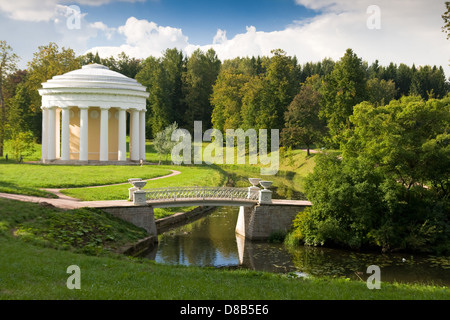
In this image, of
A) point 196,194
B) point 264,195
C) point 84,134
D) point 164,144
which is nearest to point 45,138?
point 84,134

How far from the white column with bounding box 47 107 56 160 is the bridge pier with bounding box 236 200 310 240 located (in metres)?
29.3

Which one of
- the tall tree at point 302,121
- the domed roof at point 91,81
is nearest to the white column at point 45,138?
the domed roof at point 91,81

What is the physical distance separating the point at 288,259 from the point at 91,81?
3271 centimetres

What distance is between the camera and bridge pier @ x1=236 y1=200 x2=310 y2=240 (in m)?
26.7

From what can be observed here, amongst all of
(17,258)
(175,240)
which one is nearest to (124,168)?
(175,240)

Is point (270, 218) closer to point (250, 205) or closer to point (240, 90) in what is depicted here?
point (250, 205)

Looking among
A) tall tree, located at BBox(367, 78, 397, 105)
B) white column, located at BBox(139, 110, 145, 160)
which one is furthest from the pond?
tall tree, located at BBox(367, 78, 397, 105)

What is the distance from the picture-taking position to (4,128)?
169ft

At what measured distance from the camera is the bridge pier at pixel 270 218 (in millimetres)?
26703

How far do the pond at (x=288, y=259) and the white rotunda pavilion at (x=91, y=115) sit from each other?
24833 millimetres

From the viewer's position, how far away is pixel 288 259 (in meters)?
22.2

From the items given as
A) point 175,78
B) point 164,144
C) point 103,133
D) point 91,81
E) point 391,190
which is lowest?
point 391,190

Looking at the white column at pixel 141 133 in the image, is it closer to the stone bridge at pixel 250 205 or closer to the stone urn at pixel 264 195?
the stone bridge at pixel 250 205
